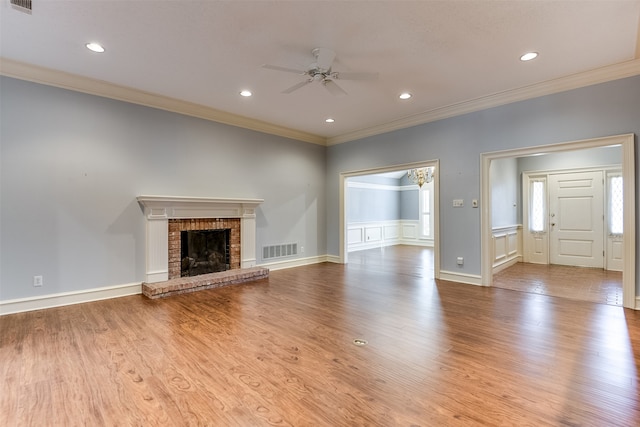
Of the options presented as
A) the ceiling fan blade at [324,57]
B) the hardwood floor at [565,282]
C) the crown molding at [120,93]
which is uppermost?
the crown molding at [120,93]

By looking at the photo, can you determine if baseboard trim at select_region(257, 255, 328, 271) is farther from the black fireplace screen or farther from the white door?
the white door

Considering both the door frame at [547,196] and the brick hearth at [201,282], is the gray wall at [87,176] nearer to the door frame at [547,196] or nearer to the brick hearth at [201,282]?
the brick hearth at [201,282]

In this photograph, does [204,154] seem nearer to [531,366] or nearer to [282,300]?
[282,300]

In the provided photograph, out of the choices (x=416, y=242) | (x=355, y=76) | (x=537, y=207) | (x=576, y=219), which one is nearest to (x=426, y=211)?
Result: (x=416, y=242)

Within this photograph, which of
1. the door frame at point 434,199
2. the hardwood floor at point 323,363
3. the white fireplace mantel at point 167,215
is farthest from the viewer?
the door frame at point 434,199

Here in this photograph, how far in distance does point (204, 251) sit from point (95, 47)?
11.2ft

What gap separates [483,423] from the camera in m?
1.76

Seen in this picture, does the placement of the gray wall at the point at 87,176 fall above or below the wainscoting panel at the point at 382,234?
above

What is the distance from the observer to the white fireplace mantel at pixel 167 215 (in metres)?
4.69

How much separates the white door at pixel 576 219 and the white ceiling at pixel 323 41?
3.65 metres

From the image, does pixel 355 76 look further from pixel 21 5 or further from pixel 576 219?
pixel 576 219

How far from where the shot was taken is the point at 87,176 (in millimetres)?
4230

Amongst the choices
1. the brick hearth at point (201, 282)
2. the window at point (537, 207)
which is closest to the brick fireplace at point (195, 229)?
the brick hearth at point (201, 282)

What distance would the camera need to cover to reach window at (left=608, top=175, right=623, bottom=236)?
20.0ft
